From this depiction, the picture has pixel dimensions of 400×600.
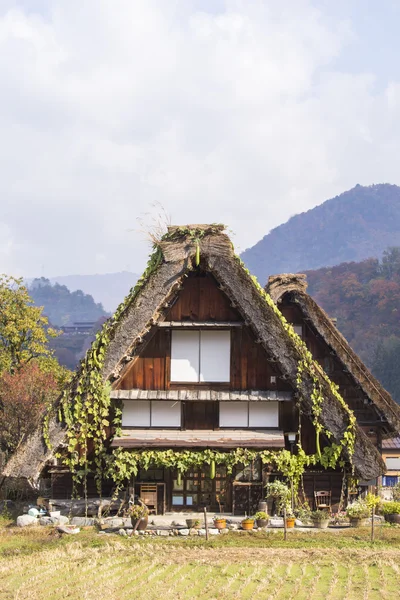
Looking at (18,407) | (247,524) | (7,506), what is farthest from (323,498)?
(18,407)

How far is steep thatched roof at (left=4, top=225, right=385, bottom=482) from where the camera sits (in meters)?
22.3

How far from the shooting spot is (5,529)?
2150 centimetres

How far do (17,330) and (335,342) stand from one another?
15817 mm

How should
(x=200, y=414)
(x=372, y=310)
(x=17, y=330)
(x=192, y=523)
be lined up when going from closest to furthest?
1. (x=192, y=523)
2. (x=200, y=414)
3. (x=17, y=330)
4. (x=372, y=310)

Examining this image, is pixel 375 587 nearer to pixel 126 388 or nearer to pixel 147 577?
pixel 147 577

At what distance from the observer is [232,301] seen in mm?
23484

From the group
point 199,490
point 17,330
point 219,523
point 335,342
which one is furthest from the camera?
point 17,330

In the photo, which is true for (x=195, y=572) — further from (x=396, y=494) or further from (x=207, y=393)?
(x=396, y=494)

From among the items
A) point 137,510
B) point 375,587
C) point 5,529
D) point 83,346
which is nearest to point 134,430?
point 137,510

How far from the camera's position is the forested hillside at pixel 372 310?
260 feet

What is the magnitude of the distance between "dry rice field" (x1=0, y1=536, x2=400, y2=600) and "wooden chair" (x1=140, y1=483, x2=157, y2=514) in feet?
10.8

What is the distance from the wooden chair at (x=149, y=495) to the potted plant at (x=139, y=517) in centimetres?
177

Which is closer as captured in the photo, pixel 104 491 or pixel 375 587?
pixel 375 587

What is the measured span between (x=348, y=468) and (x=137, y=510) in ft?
22.9
